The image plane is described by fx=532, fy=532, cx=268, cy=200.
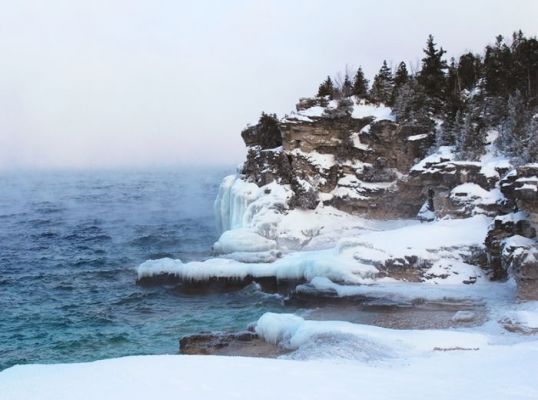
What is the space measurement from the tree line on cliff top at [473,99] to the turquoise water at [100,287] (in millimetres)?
13003

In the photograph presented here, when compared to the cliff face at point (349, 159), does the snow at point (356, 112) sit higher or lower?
higher

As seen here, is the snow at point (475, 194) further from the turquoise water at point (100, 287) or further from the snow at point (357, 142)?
the snow at point (357, 142)

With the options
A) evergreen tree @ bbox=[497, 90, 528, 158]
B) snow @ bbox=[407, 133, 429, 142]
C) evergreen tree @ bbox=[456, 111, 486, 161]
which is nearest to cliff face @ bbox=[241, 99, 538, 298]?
snow @ bbox=[407, 133, 429, 142]

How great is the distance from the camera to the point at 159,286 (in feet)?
80.1

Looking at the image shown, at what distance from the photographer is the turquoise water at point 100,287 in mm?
17891

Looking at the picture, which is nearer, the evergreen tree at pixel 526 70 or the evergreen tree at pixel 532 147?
the evergreen tree at pixel 532 147

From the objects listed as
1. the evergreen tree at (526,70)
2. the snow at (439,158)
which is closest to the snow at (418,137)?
the snow at (439,158)

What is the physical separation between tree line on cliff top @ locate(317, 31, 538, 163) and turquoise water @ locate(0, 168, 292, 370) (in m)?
13.0

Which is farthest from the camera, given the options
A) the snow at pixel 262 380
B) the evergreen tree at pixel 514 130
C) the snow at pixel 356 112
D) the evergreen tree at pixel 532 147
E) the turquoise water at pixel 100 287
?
the snow at pixel 356 112

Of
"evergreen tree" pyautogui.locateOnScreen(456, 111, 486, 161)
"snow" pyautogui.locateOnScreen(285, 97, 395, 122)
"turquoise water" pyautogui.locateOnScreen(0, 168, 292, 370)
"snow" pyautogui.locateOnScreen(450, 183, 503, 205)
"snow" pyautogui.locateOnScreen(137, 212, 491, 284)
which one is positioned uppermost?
"snow" pyautogui.locateOnScreen(285, 97, 395, 122)

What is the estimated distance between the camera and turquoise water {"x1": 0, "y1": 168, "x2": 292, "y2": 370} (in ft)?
58.7

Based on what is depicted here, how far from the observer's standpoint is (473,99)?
1198 inches

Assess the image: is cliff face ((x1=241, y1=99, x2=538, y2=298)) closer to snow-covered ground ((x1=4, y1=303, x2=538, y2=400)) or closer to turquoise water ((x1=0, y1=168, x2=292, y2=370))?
turquoise water ((x1=0, y1=168, x2=292, y2=370))

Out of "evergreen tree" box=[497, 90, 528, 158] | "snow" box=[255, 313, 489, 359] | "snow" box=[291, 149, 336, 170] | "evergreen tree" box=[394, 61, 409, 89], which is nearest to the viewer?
"snow" box=[255, 313, 489, 359]
